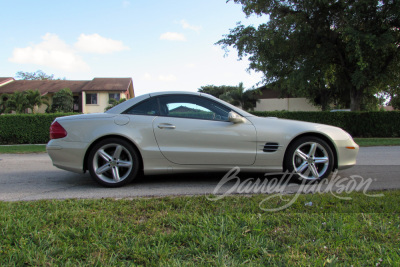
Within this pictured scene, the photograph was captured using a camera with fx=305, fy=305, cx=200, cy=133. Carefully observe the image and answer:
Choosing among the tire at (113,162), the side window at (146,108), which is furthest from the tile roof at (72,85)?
the tire at (113,162)

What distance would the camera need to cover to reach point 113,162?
446 centimetres

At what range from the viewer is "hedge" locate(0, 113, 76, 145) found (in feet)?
48.4

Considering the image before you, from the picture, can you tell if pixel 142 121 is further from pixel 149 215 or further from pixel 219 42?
pixel 219 42

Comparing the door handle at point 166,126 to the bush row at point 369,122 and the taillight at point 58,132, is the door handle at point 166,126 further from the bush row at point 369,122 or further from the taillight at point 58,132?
the bush row at point 369,122

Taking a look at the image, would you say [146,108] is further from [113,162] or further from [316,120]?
[316,120]

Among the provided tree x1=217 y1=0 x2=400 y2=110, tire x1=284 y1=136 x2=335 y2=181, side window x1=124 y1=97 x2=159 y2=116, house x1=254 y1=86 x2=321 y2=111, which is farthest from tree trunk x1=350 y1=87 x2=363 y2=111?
house x1=254 y1=86 x2=321 y2=111

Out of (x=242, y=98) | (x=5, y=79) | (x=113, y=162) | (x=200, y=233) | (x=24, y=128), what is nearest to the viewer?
(x=200, y=233)

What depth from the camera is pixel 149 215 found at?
2945 mm

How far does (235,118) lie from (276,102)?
39.5m

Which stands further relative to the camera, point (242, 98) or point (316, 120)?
point (242, 98)

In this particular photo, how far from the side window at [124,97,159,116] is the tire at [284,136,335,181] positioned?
2119mm

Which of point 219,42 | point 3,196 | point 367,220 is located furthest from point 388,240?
point 219,42

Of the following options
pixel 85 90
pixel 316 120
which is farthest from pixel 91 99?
pixel 316 120

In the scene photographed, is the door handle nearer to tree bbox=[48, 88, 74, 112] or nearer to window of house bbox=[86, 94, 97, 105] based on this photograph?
tree bbox=[48, 88, 74, 112]
